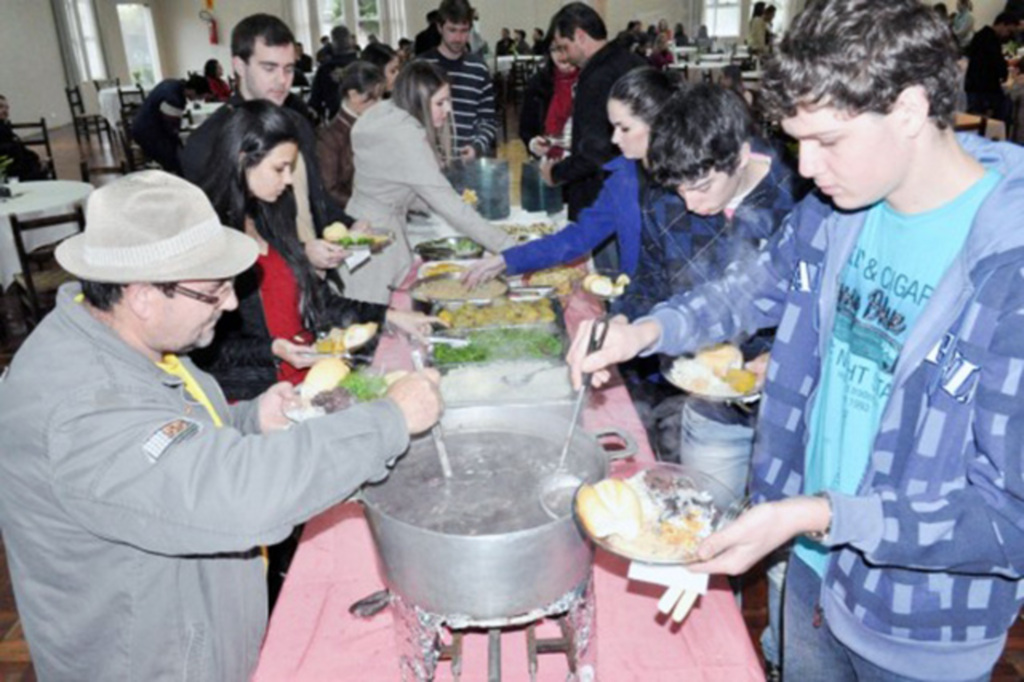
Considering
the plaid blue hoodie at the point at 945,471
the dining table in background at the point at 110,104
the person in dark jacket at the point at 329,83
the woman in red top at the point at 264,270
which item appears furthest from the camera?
the dining table in background at the point at 110,104

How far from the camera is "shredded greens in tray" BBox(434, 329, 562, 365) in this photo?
1.91 metres

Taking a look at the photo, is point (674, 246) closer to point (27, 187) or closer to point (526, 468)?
point (526, 468)

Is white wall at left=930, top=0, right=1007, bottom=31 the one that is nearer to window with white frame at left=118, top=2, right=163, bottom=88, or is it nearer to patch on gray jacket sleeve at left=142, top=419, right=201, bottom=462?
window with white frame at left=118, top=2, right=163, bottom=88

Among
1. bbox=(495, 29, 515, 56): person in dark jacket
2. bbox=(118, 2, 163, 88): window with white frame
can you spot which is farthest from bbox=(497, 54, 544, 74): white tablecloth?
bbox=(118, 2, 163, 88): window with white frame

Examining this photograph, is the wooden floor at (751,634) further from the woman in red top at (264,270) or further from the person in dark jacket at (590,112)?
the person in dark jacket at (590,112)

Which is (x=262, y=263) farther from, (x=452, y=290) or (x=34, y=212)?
(x=34, y=212)

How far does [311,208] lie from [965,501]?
2236 mm

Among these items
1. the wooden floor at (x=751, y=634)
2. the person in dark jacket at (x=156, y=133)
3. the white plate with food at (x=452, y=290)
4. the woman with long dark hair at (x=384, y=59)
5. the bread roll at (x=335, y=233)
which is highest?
the woman with long dark hair at (x=384, y=59)

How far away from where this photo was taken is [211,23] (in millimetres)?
15273

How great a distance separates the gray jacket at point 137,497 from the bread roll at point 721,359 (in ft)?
3.18

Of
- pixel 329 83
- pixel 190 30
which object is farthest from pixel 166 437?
pixel 190 30

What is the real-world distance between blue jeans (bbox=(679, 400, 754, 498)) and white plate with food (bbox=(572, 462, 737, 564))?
771 mm

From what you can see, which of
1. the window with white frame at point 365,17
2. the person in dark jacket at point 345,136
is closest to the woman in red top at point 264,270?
the person in dark jacket at point 345,136

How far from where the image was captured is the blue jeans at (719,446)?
6.27 feet
